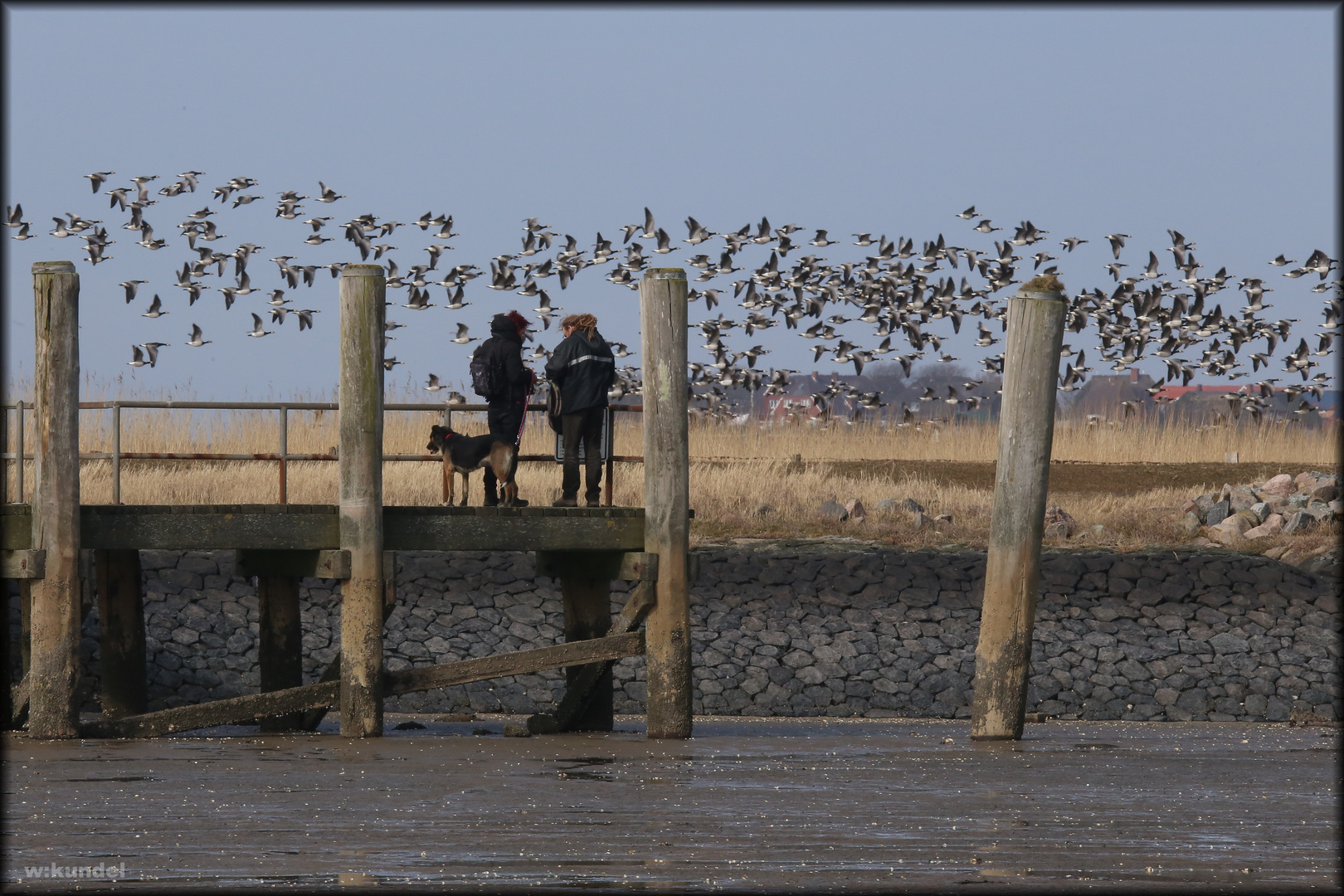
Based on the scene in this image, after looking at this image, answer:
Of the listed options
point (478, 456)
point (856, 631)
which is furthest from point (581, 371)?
point (856, 631)

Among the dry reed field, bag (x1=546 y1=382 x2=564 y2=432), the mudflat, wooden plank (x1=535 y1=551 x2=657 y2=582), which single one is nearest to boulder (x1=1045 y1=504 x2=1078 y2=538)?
the dry reed field

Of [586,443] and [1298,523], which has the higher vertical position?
[586,443]

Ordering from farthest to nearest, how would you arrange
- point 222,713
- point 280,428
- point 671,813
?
point 280,428 < point 222,713 < point 671,813

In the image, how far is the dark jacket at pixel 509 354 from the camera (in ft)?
49.0

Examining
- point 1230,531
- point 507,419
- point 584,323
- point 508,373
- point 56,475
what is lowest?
point 1230,531

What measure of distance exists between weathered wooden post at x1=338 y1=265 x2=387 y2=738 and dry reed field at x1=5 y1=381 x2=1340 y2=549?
325 inches

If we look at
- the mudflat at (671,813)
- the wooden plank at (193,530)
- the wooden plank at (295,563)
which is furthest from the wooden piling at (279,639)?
the wooden plank at (193,530)

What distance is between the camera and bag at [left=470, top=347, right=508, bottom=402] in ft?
48.9

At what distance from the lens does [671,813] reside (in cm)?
1080

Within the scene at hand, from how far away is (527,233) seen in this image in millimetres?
34531

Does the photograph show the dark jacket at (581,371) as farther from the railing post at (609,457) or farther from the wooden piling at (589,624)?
the wooden piling at (589,624)

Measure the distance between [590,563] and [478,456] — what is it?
131 centimetres

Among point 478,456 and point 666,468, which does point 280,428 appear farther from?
point 666,468

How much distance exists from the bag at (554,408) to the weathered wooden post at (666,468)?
3.88 ft
